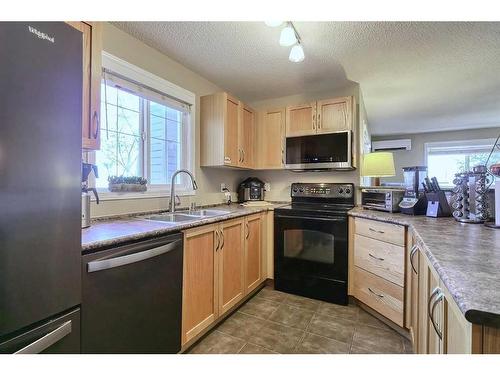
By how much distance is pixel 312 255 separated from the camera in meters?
2.41

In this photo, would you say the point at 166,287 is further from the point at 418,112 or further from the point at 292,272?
the point at 418,112

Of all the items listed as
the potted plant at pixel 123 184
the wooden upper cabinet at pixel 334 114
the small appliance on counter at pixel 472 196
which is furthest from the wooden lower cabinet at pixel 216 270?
the small appliance on counter at pixel 472 196

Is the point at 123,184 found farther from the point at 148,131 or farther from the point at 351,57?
the point at 351,57

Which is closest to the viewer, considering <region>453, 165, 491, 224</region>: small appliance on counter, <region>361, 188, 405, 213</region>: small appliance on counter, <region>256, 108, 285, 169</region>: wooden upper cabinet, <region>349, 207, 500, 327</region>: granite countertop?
<region>349, 207, 500, 327</region>: granite countertop

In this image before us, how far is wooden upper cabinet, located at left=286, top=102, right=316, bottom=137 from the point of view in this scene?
2.78 m

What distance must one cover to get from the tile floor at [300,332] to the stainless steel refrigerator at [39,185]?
1.09 metres

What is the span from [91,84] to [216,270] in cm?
142

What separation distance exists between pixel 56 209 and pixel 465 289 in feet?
3.98

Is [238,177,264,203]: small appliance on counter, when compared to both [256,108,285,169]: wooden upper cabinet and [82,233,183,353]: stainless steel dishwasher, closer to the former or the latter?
[256,108,285,169]: wooden upper cabinet

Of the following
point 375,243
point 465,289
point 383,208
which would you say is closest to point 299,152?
point 383,208

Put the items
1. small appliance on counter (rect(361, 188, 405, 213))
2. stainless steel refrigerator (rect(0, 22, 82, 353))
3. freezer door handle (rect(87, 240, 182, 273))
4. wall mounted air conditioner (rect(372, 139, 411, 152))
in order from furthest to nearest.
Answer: wall mounted air conditioner (rect(372, 139, 411, 152))
small appliance on counter (rect(361, 188, 405, 213))
freezer door handle (rect(87, 240, 182, 273))
stainless steel refrigerator (rect(0, 22, 82, 353))

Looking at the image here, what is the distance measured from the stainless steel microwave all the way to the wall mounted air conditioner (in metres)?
3.92

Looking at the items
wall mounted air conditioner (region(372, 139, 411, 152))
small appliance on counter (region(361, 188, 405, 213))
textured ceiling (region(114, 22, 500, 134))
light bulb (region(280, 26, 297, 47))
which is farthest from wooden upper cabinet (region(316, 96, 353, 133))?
A: wall mounted air conditioner (region(372, 139, 411, 152))

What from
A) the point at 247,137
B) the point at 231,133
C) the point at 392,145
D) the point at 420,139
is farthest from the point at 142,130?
the point at 420,139
